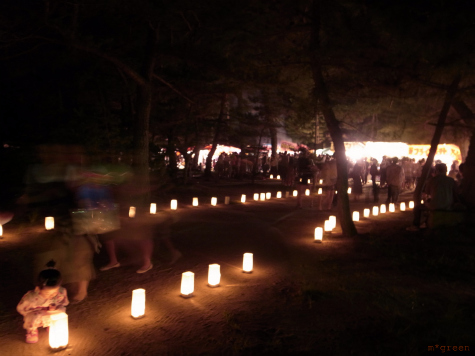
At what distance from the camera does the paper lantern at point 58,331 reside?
160 inches

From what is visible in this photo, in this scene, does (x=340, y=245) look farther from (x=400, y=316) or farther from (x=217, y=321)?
(x=217, y=321)

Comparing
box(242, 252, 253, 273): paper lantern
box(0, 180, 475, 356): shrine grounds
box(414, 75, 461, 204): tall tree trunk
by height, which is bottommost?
box(0, 180, 475, 356): shrine grounds

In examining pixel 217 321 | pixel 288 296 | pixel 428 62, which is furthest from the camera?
pixel 428 62

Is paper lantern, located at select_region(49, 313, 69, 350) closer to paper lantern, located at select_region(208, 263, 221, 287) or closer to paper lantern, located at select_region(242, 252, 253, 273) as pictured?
paper lantern, located at select_region(208, 263, 221, 287)

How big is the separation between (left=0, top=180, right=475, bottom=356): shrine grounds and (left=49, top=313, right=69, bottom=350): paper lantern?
0.09 m

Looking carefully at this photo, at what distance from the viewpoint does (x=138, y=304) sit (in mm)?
4902

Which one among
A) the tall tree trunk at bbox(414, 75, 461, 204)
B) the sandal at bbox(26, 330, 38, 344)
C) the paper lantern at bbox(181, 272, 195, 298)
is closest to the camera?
the sandal at bbox(26, 330, 38, 344)

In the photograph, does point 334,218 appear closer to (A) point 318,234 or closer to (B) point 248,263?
(A) point 318,234

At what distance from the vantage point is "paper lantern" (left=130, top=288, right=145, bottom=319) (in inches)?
192

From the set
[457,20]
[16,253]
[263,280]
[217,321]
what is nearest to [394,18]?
[457,20]

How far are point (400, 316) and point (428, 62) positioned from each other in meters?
5.67

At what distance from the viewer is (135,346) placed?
425 centimetres

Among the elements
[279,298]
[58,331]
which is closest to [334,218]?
[279,298]

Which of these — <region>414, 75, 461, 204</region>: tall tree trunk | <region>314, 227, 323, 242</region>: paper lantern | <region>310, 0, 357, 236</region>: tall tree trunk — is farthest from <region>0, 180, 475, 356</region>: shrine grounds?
<region>414, 75, 461, 204</region>: tall tree trunk
